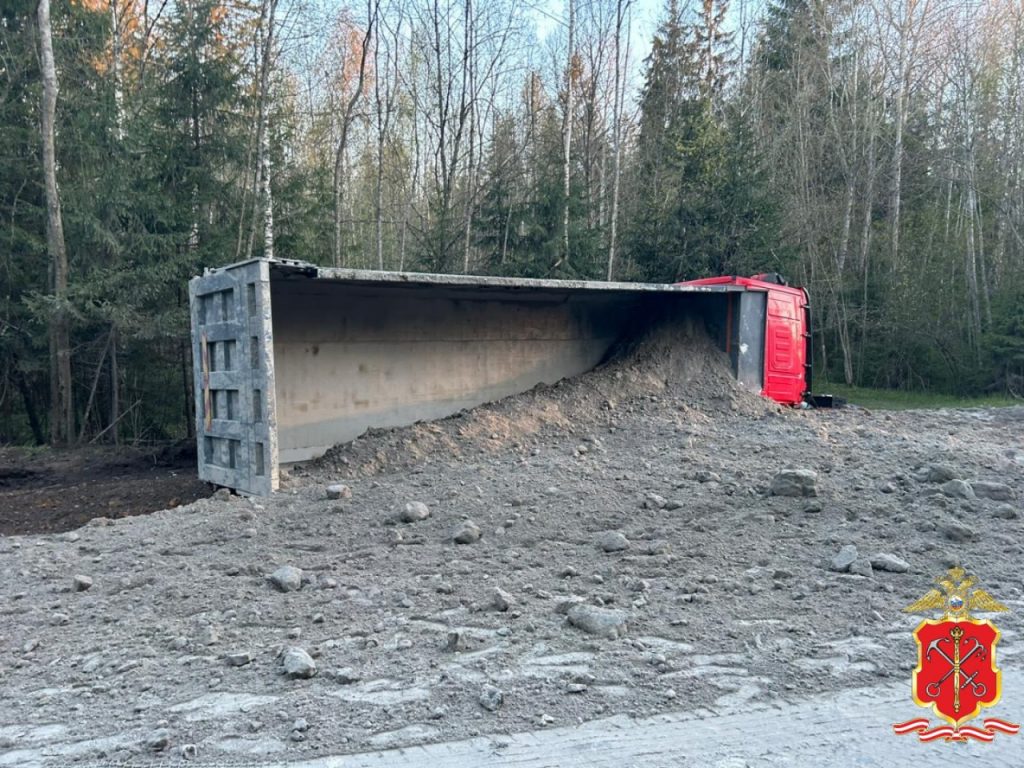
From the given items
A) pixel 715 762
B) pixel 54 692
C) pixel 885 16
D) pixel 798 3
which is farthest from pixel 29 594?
pixel 798 3

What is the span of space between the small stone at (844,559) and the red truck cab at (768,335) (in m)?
5.56

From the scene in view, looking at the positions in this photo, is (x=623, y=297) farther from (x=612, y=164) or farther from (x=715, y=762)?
(x=612, y=164)

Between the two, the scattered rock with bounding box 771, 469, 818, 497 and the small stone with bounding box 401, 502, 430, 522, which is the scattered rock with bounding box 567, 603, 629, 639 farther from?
the scattered rock with bounding box 771, 469, 818, 497

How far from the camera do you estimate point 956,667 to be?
3.29m

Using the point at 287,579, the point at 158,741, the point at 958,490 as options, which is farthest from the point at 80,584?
the point at 958,490

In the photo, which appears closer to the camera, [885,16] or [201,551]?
[201,551]

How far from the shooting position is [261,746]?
277cm

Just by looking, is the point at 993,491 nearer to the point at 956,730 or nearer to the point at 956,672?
the point at 956,672

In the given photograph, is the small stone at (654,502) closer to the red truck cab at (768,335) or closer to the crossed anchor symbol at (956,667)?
the crossed anchor symbol at (956,667)

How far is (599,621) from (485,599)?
0.70 m

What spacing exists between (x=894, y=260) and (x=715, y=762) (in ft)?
68.4

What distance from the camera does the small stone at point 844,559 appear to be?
4480mm

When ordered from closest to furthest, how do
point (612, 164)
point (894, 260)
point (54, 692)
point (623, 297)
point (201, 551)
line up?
point (54, 692) → point (201, 551) → point (623, 297) → point (894, 260) → point (612, 164)

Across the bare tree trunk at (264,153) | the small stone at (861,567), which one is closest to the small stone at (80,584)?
the small stone at (861,567)
